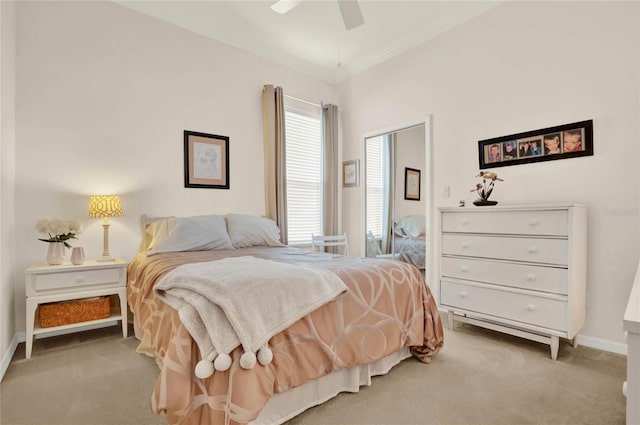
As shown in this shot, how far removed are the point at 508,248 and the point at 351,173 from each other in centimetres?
234

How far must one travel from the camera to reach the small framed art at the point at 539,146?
8.00 feet

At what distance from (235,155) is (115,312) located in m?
1.91

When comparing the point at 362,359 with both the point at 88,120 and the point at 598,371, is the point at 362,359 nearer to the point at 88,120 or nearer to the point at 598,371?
the point at 598,371

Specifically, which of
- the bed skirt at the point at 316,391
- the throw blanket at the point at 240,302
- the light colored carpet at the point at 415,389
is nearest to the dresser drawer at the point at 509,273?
the light colored carpet at the point at 415,389

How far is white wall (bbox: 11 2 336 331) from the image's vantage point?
256 centimetres

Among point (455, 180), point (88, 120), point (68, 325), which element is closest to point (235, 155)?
point (88, 120)

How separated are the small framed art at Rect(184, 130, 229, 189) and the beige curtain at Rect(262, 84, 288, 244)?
0.49 m

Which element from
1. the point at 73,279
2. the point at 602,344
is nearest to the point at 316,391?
the point at 73,279

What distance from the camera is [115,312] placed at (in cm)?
271

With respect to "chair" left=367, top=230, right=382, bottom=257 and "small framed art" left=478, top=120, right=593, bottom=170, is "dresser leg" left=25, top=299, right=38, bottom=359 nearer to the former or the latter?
"chair" left=367, top=230, right=382, bottom=257

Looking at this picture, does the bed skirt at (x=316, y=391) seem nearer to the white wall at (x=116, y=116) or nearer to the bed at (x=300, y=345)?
the bed at (x=300, y=345)

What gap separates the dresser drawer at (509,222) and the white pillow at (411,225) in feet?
2.44

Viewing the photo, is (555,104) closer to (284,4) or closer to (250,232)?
(284,4)

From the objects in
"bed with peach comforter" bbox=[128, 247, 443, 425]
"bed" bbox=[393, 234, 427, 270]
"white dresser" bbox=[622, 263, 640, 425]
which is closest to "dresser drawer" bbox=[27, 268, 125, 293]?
"bed with peach comforter" bbox=[128, 247, 443, 425]
